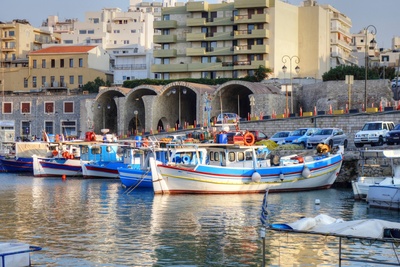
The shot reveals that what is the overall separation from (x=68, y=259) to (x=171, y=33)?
66.5 meters

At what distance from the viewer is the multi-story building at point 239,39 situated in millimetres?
80625

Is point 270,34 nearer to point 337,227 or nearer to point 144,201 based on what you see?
point 144,201

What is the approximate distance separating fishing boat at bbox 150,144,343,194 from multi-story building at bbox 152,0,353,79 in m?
40.4

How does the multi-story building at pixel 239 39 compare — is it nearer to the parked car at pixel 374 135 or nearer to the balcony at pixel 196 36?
the balcony at pixel 196 36

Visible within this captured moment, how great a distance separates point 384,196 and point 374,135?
14.9 m

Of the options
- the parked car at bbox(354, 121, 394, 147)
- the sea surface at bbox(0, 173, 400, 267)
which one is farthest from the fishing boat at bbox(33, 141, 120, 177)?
the parked car at bbox(354, 121, 394, 147)

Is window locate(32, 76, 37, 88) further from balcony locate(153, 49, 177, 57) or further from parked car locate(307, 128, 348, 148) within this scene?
parked car locate(307, 128, 348, 148)

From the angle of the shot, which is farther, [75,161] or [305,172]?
[75,161]

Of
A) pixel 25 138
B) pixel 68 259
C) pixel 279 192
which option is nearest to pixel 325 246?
pixel 68 259

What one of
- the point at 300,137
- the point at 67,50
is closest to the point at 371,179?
the point at 300,137

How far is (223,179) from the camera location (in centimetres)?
3738

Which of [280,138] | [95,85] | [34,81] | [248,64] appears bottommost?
[280,138]

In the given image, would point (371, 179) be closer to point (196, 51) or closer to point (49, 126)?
point (196, 51)

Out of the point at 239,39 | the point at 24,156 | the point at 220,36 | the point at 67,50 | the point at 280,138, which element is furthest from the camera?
the point at 67,50
